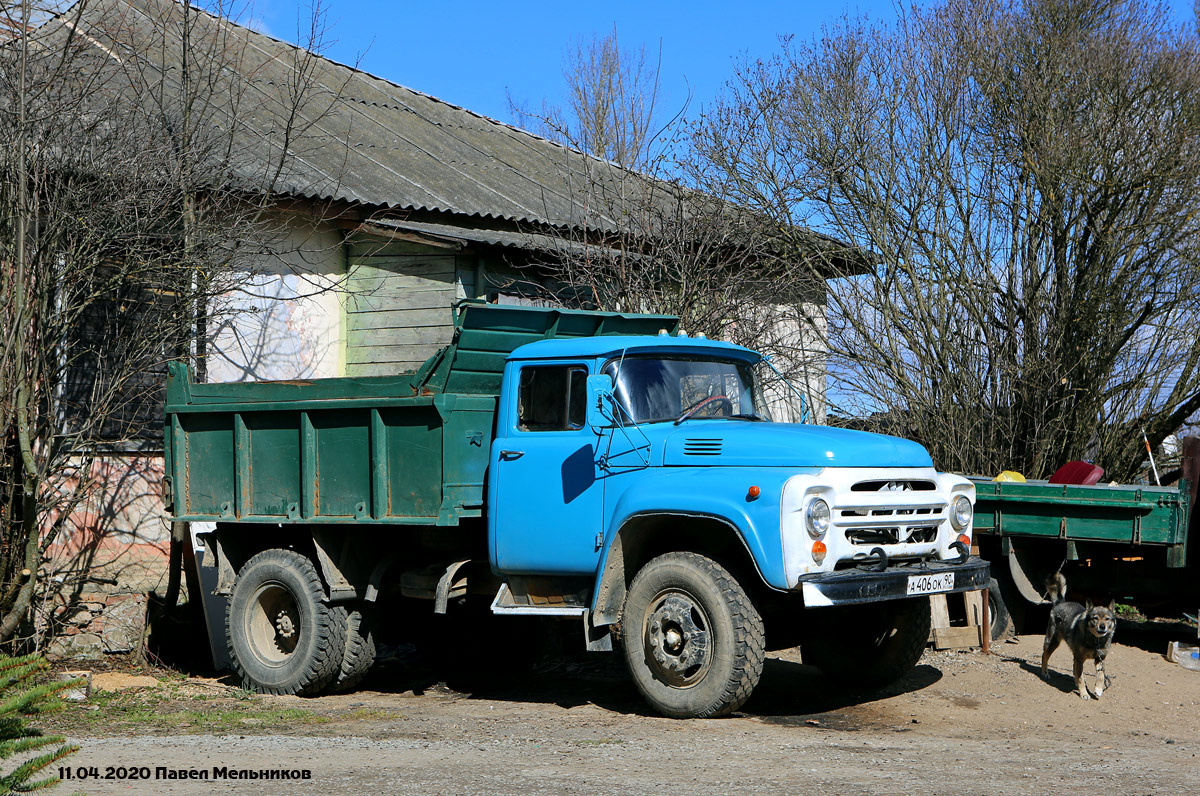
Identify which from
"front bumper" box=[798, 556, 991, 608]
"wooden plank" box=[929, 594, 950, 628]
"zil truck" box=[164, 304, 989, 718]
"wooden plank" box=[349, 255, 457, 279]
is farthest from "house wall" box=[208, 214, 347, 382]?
"front bumper" box=[798, 556, 991, 608]

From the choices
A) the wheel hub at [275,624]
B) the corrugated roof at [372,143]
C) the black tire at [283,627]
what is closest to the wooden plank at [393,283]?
the corrugated roof at [372,143]

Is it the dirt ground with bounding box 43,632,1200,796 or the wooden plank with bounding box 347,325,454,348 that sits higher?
the wooden plank with bounding box 347,325,454,348

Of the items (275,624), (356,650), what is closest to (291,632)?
(275,624)

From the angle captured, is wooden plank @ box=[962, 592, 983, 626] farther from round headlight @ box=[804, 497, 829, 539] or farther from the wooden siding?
the wooden siding

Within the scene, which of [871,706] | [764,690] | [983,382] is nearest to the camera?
[871,706]

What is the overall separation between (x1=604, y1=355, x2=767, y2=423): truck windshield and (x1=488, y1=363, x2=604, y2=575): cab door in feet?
0.92

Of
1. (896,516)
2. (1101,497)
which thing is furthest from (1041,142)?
(896,516)

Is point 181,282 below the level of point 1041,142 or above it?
below

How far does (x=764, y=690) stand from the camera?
27.2 feet

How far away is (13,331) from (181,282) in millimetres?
1945

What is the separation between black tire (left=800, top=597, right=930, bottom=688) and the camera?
7.80 meters

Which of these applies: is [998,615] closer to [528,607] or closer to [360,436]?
[528,607]

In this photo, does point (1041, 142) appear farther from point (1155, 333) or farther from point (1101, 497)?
point (1101, 497)

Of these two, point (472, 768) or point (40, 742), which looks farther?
point (472, 768)
